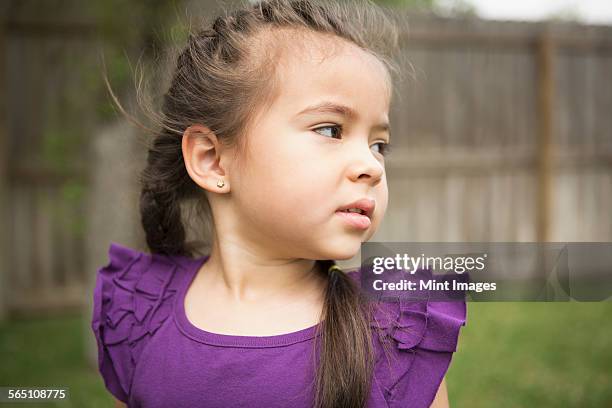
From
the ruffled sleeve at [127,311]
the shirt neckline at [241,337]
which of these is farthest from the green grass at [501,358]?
the shirt neckline at [241,337]

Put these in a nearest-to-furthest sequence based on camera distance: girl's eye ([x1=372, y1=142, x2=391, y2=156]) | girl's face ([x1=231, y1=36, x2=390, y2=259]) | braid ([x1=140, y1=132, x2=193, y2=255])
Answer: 1. girl's face ([x1=231, y1=36, x2=390, y2=259])
2. girl's eye ([x1=372, y1=142, x2=391, y2=156])
3. braid ([x1=140, y1=132, x2=193, y2=255])

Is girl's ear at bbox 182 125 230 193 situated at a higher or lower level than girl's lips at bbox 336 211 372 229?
higher

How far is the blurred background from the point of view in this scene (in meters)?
3.51

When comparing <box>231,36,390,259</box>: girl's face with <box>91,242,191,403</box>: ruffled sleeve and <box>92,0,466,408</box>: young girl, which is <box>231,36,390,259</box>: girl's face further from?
<box>91,242,191,403</box>: ruffled sleeve

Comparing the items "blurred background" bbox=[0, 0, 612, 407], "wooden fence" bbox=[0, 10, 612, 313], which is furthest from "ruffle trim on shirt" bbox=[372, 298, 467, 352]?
"wooden fence" bbox=[0, 10, 612, 313]

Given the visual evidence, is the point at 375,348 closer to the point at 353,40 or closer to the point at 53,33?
the point at 353,40

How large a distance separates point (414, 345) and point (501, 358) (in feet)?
8.45

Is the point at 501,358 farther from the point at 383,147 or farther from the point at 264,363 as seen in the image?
the point at 264,363

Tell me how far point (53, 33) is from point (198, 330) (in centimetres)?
417

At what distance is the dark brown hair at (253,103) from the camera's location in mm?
1354

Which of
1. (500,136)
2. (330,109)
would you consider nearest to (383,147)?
(330,109)

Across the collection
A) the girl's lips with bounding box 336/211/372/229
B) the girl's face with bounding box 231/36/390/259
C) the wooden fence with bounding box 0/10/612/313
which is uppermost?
the wooden fence with bounding box 0/10/612/313

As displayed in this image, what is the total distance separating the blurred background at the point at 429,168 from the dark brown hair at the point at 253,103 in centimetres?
127

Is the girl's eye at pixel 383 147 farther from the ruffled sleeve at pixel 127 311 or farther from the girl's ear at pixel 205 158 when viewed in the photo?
the ruffled sleeve at pixel 127 311
